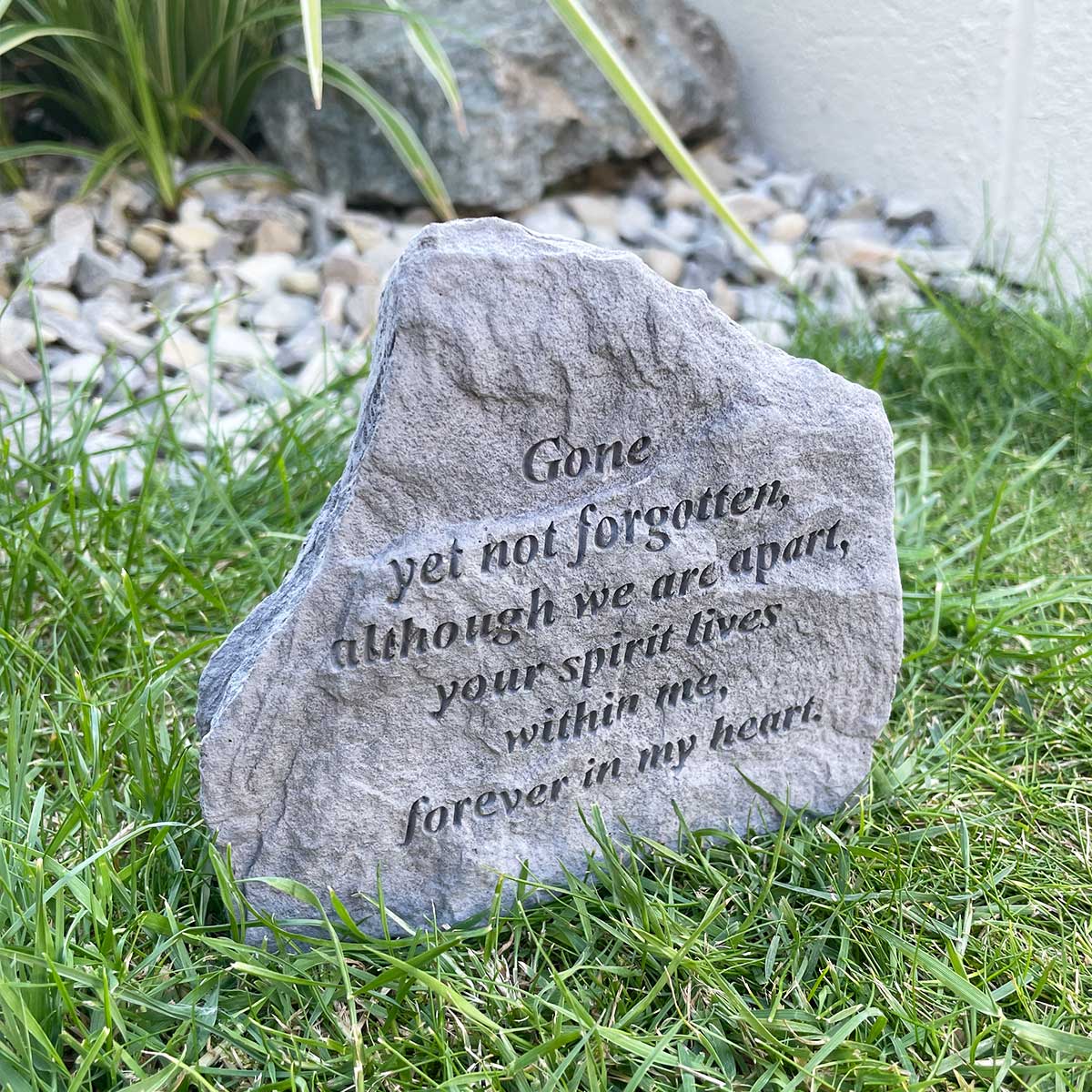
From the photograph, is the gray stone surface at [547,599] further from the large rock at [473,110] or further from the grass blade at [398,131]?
the large rock at [473,110]

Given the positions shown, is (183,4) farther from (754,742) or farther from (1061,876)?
(1061,876)

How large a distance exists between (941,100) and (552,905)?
115 inches

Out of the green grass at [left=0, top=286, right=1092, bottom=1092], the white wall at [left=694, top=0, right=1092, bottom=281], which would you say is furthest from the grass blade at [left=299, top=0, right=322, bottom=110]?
the white wall at [left=694, top=0, right=1092, bottom=281]

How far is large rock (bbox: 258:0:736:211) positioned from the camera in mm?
3520

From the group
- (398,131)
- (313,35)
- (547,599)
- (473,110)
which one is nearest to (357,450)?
(547,599)

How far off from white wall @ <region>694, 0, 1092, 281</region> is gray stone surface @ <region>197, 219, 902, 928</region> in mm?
2140

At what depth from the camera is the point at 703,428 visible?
5.24 ft

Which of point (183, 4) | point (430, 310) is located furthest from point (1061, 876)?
point (183, 4)

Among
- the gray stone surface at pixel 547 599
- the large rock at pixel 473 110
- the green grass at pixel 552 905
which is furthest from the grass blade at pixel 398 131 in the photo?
the gray stone surface at pixel 547 599

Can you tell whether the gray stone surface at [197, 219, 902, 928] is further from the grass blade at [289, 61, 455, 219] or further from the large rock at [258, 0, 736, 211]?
the large rock at [258, 0, 736, 211]

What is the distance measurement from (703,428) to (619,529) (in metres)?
0.17

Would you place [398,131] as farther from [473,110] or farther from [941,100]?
[941,100]

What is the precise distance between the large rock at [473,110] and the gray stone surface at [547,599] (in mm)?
2142

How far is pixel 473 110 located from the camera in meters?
3.50
